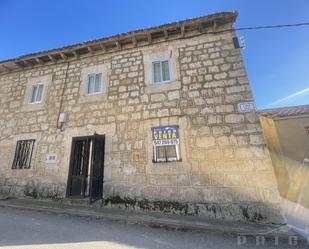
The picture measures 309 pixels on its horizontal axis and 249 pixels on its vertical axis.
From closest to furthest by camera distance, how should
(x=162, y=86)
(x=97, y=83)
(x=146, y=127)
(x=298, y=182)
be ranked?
1. (x=146, y=127)
2. (x=162, y=86)
3. (x=298, y=182)
4. (x=97, y=83)

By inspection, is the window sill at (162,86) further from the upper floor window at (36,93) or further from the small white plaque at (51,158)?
the upper floor window at (36,93)

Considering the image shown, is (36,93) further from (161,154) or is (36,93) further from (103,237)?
(103,237)

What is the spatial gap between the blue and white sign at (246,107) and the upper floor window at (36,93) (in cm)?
718

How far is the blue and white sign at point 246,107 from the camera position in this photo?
17.7 feet

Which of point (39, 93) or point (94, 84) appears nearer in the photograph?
point (94, 84)

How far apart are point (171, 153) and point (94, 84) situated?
12.7 feet

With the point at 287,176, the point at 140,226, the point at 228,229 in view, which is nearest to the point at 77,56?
the point at 140,226

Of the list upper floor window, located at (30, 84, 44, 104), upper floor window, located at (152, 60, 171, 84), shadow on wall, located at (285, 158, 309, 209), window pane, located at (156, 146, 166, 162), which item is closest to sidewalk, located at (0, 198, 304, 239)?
window pane, located at (156, 146, 166, 162)

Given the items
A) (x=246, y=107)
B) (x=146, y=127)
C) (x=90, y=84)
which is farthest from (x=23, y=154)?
(x=246, y=107)

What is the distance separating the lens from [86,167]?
650 cm

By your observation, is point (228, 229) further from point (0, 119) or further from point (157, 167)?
point (0, 119)

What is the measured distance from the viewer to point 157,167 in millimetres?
5535

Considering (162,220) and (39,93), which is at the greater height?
(39,93)

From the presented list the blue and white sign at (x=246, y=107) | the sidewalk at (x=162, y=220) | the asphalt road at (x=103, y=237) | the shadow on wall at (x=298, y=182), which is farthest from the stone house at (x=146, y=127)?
the shadow on wall at (x=298, y=182)
